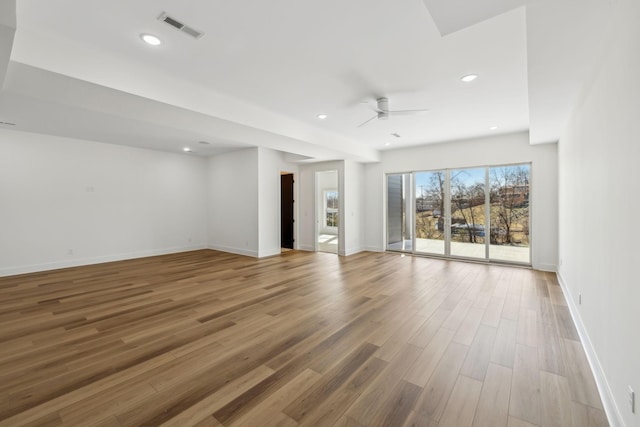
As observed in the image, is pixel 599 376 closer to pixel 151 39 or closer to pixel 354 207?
pixel 151 39

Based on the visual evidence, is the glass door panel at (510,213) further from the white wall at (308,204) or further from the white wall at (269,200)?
the white wall at (269,200)

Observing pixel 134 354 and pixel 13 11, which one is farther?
pixel 134 354

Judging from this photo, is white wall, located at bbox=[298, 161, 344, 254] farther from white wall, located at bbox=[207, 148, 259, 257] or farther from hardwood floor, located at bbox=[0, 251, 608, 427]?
hardwood floor, located at bbox=[0, 251, 608, 427]

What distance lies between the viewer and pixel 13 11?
1.82 metres

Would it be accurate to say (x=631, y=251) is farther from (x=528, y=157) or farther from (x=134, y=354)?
(x=528, y=157)

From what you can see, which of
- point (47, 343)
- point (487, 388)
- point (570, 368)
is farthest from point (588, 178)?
point (47, 343)

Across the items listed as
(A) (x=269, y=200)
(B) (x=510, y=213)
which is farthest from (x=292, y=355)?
(B) (x=510, y=213)

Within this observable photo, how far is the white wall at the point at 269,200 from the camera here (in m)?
6.69

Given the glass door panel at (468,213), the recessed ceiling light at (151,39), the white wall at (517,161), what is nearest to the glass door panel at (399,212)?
the white wall at (517,161)

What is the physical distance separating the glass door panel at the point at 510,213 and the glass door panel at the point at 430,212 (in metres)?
1.07

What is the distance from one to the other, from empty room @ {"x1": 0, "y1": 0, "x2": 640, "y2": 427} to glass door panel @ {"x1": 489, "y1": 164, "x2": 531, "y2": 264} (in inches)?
1.6

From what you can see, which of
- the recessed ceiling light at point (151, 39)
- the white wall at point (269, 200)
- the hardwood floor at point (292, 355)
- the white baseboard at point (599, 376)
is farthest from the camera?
the white wall at point (269, 200)

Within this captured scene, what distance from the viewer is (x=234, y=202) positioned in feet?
24.0

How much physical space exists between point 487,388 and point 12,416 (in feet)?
10.4
